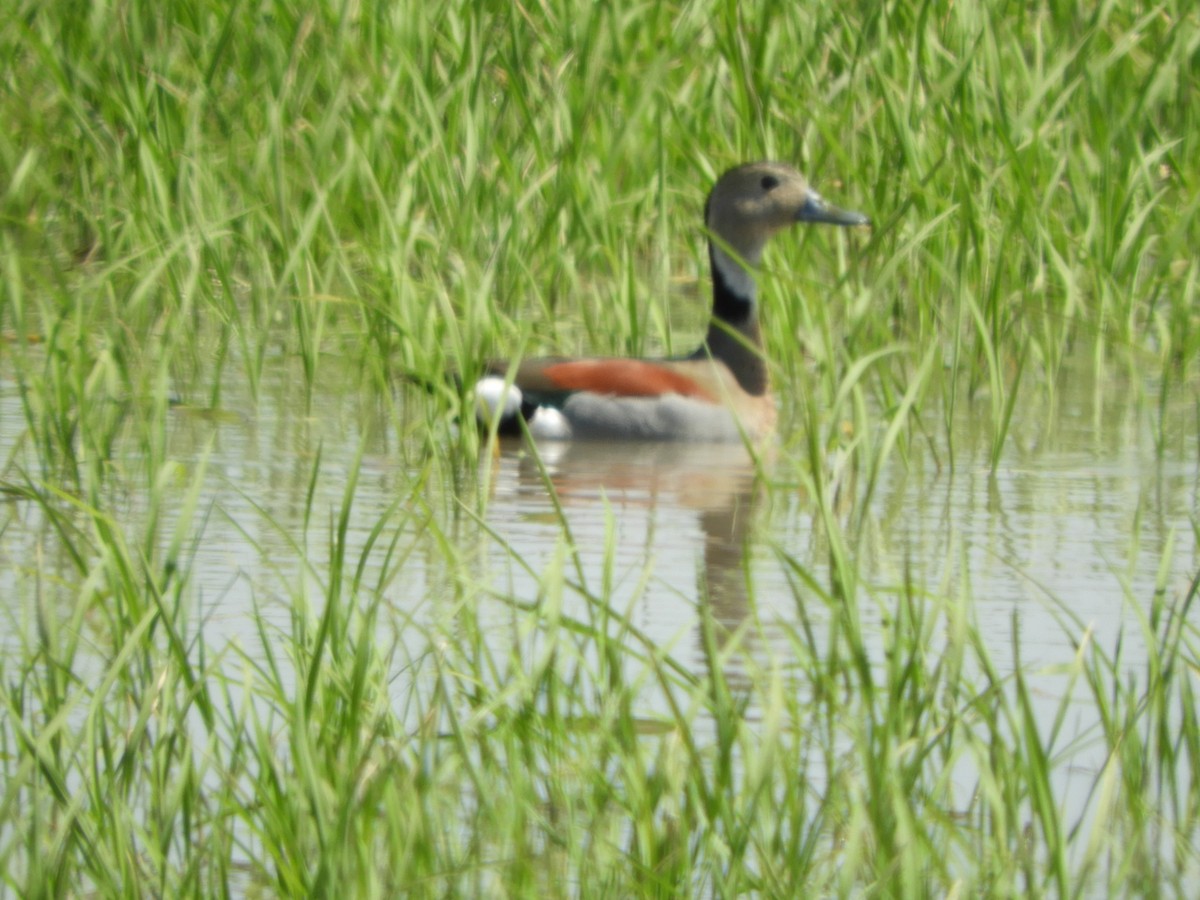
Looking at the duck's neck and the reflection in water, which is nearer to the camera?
the reflection in water

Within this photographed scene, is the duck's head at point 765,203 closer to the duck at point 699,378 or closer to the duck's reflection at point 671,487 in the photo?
the duck at point 699,378

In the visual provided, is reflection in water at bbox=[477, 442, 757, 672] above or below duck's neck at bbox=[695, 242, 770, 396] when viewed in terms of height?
below

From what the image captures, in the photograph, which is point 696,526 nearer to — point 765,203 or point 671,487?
point 671,487

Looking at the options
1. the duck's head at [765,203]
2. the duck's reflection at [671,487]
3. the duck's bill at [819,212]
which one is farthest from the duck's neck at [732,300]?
the duck's reflection at [671,487]

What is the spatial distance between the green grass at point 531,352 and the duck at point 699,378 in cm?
13

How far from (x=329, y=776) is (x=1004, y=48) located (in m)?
4.91

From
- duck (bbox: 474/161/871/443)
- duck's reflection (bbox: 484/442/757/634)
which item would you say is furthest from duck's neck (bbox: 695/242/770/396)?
duck's reflection (bbox: 484/442/757/634)

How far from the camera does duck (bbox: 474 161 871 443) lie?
257 inches

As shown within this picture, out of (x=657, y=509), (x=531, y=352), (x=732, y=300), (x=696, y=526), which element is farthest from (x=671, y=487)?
(x=732, y=300)

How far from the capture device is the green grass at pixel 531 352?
2.97 meters

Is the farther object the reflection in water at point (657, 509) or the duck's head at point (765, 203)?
the duck's head at point (765, 203)

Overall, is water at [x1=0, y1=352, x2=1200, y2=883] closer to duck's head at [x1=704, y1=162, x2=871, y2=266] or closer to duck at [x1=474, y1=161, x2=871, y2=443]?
duck at [x1=474, y1=161, x2=871, y2=443]

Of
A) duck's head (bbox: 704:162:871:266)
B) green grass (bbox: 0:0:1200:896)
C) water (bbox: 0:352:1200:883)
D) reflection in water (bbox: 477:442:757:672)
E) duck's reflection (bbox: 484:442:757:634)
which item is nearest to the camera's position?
green grass (bbox: 0:0:1200:896)

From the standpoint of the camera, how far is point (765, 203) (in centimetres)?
724
